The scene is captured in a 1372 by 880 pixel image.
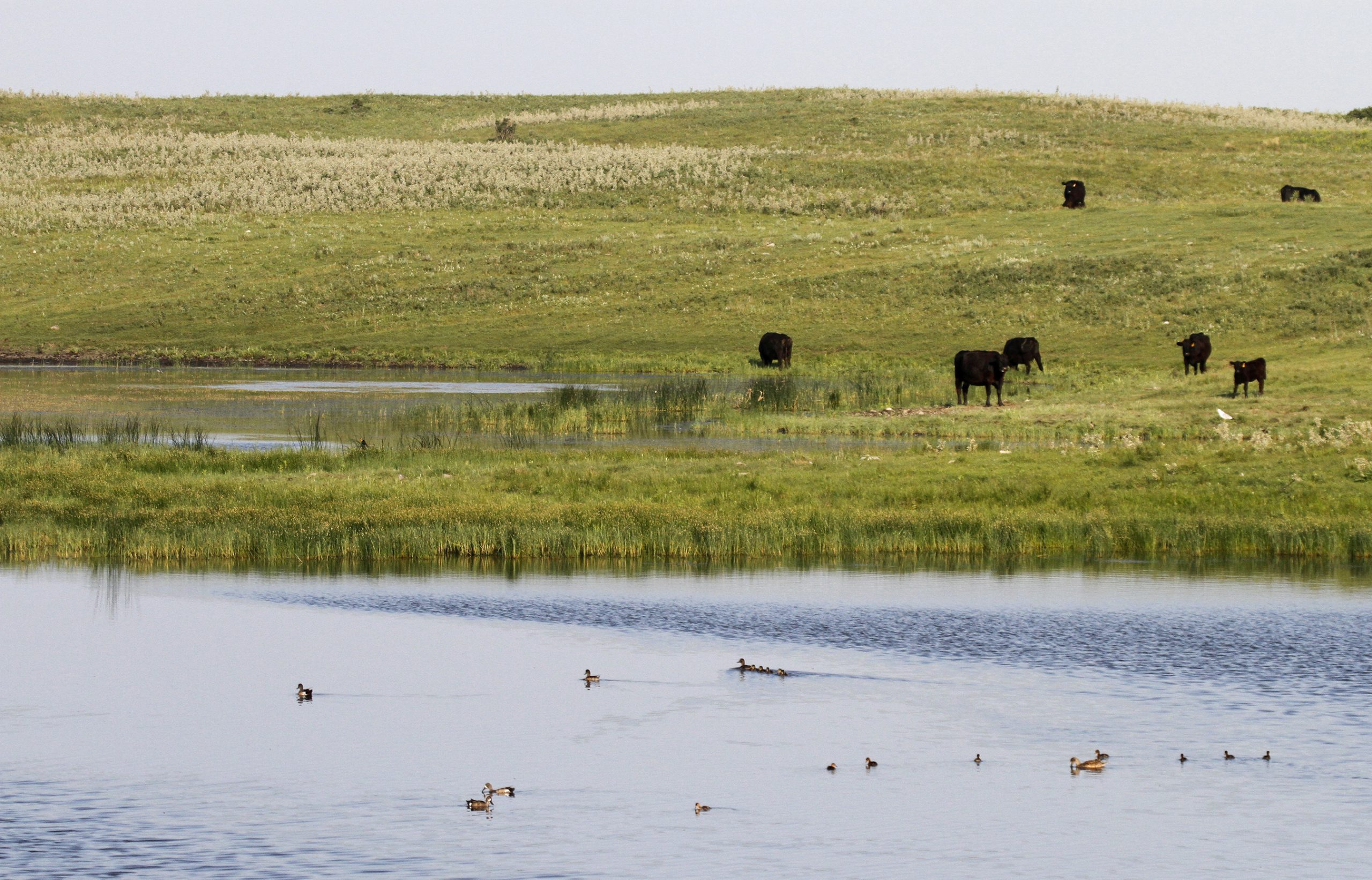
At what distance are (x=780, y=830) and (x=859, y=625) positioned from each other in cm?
759

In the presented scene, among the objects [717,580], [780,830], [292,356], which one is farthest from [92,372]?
[780,830]

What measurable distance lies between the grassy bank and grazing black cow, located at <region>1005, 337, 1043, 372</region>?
63.3 ft

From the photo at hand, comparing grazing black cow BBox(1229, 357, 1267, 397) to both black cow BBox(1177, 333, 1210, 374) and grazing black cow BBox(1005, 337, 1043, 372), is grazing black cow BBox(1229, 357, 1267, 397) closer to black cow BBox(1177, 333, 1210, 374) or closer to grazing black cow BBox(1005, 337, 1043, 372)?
black cow BBox(1177, 333, 1210, 374)

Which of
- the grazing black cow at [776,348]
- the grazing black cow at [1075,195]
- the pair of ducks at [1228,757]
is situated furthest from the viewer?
the grazing black cow at [1075,195]

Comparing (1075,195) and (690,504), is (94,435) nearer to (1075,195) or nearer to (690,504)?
(690,504)

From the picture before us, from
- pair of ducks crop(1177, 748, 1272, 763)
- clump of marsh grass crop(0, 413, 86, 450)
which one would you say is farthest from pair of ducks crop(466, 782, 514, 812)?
clump of marsh grass crop(0, 413, 86, 450)

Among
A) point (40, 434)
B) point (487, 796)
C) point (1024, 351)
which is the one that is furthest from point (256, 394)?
point (487, 796)

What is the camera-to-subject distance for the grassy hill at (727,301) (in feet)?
87.0

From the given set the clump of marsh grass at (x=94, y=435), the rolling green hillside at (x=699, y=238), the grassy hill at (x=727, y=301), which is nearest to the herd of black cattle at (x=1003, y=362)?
the grassy hill at (x=727, y=301)

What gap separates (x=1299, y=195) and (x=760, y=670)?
75.2 metres

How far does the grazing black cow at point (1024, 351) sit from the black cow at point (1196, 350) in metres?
5.13

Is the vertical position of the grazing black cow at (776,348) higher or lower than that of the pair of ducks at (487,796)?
higher

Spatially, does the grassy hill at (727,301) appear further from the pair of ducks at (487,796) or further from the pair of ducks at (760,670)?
the pair of ducks at (487,796)

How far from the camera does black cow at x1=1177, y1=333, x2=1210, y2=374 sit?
47812 millimetres
